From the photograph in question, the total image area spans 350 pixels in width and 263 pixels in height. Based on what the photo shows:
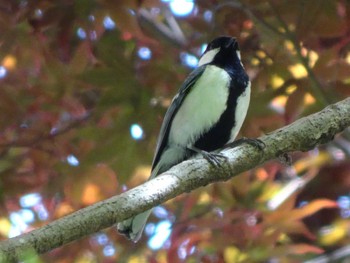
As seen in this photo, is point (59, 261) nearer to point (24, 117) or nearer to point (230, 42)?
point (24, 117)

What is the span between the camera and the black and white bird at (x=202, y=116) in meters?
2.88

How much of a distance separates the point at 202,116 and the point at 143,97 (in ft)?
0.87

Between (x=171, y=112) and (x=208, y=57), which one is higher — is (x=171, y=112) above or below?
below

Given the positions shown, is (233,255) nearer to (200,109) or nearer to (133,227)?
(133,227)

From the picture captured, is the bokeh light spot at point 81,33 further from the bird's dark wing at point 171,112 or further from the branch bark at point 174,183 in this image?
the branch bark at point 174,183

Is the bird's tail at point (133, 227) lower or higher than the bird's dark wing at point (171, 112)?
lower

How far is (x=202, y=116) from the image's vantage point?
2.91m

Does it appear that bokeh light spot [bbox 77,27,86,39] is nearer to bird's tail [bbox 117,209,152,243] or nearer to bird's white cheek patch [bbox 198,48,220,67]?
bird's white cheek patch [bbox 198,48,220,67]

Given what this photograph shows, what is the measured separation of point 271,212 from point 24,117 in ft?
3.62

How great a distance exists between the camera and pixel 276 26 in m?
2.91

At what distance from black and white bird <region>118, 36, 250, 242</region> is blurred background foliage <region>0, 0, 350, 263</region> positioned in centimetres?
7

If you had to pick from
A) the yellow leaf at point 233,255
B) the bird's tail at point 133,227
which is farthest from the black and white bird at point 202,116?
the yellow leaf at point 233,255

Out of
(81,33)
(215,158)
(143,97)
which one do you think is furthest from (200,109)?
(215,158)

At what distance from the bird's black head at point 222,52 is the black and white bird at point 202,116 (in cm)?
13
